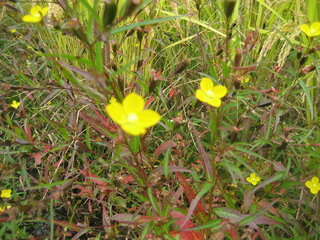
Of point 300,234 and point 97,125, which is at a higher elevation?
point 97,125

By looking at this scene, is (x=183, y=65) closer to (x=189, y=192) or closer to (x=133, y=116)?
(x=133, y=116)

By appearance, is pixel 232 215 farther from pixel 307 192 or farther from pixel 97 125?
pixel 97 125

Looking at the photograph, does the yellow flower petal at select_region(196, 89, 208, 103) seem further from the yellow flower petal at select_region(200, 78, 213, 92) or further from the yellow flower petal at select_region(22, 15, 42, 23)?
the yellow flower petal at select_region(22, 15, 42, 23)

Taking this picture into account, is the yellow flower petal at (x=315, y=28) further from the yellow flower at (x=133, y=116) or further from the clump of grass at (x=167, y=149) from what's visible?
the yellow flower at (x=133, y=116)

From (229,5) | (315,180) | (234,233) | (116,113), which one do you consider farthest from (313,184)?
(116,113)

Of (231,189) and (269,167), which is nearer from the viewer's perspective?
(269,167)

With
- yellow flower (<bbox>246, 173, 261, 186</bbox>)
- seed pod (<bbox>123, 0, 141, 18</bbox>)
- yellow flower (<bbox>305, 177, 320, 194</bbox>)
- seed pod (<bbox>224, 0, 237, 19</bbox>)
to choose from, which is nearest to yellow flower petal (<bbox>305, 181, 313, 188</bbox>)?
yellow flower (<bbox>305, 177, 320, 194</bbox>)

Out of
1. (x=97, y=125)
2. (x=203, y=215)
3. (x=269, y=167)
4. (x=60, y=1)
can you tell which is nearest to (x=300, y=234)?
(x=269, y=167)

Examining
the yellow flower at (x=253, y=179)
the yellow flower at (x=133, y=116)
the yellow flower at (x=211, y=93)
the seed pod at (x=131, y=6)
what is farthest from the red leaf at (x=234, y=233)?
the seed pod at (x=131, y=6)
